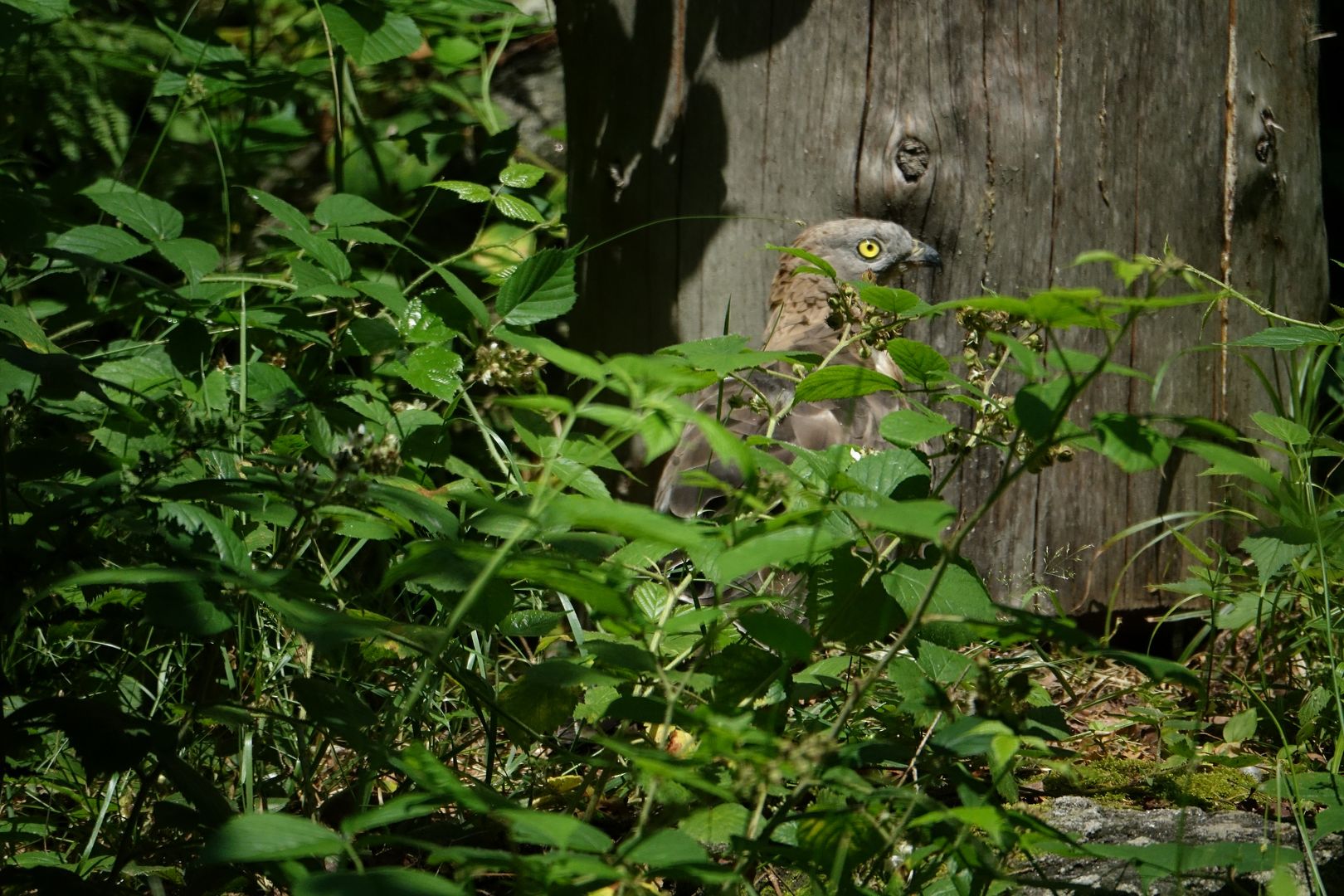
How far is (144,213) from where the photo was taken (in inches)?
111

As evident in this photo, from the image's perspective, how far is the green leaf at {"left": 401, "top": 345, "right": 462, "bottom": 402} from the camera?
251cm

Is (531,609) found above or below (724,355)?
below

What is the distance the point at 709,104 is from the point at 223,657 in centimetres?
232

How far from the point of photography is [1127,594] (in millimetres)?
3867

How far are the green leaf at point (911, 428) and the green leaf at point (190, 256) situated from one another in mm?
1740

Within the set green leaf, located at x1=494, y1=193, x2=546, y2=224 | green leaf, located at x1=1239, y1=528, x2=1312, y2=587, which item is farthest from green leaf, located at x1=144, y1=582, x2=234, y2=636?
green leaf, located at x1=1239, y1=528, x2=1312, y2=587

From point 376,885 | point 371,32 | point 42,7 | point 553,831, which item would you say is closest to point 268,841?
point 376,885

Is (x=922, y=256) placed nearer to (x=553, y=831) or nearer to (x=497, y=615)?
(x=497, y=615)

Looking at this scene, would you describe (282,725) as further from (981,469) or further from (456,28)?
(456,28)

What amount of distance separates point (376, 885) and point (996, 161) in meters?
3.16

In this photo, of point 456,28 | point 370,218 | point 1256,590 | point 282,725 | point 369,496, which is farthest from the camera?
point 456,28

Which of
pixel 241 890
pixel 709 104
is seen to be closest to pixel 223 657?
pixel 241 890

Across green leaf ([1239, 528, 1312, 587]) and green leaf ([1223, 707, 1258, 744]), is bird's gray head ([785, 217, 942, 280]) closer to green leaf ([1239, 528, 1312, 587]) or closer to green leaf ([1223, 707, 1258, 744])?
green leaf ([1239, 528, 1312, 587])

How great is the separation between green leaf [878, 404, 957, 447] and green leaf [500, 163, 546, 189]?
1717 millimetres
